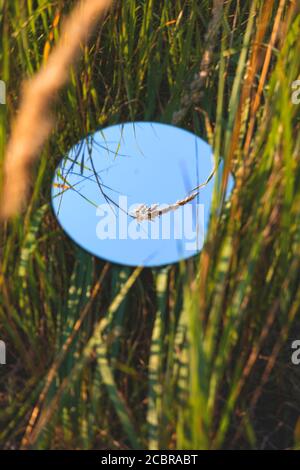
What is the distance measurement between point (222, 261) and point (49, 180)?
484 mm

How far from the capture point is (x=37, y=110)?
1.21 metres

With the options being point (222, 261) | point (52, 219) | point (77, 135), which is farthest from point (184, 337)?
point (77, 135)

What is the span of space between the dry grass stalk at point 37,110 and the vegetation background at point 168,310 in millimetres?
26

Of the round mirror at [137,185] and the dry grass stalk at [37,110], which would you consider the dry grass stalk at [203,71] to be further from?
the dry grass stalk at [37,110]

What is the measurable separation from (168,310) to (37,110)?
1.37ft

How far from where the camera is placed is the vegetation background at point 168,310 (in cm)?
106

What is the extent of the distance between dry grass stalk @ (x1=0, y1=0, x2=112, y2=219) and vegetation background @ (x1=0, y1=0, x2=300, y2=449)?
0.09 ft

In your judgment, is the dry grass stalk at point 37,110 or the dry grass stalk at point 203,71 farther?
the dry grass stalk at point 203,71

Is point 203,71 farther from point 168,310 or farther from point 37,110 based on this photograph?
point 168,310

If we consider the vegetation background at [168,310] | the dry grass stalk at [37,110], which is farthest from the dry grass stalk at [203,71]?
the dry grass stalk at [37,110]

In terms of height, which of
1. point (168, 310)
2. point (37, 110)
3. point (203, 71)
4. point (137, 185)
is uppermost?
point (203, 71)

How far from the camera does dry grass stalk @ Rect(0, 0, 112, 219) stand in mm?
1191

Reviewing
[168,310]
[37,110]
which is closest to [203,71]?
[37,110]

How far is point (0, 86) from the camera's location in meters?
1.27
